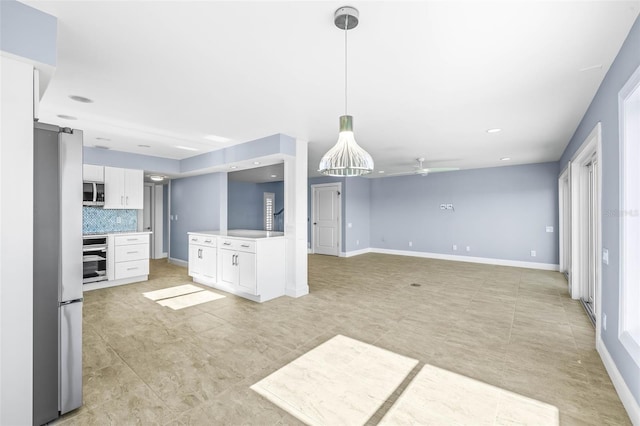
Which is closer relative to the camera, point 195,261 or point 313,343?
point 313,343

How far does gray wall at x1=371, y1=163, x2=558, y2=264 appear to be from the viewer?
22.3 ft

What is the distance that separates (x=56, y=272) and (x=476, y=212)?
27.0 feet

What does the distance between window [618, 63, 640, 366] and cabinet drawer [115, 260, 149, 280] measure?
645 cm

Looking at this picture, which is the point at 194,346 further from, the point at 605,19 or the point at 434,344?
the point at 605,19

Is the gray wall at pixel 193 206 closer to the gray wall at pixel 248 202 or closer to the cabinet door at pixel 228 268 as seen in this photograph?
the cabinet door at pixel 228 268

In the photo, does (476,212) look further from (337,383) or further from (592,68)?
(337,383)

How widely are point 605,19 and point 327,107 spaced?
224cm

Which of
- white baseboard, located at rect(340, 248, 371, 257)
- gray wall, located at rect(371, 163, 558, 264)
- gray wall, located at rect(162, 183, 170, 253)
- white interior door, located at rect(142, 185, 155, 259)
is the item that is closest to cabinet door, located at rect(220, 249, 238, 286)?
gray wall, located at rect(162, 183, 170, 253)

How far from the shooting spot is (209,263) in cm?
498

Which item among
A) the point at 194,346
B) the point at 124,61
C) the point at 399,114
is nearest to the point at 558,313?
the point at 399,114

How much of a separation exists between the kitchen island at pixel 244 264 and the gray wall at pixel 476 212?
207 inches

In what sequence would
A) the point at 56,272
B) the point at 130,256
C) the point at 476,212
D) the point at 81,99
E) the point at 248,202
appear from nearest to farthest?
the point at 56,272, the point at 81,99, the point at 130,256, the point at 476,212, the point at 248,202

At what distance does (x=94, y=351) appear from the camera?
2713 mm

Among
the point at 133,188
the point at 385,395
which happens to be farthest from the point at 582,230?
the point at 133,188
